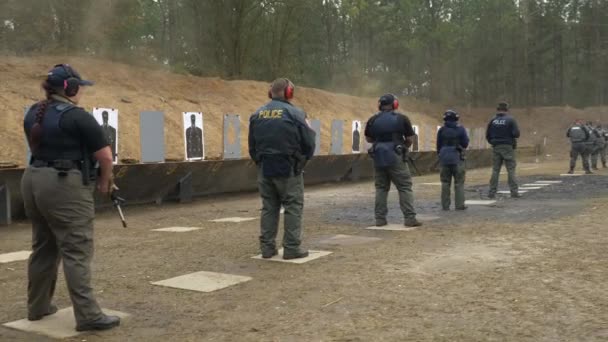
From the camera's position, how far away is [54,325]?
428 centimetres

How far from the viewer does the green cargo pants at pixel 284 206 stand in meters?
6.57

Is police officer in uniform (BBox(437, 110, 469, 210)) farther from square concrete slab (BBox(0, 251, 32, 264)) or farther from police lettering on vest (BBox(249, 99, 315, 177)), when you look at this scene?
square concrete slab (BBox(0, 251, 32, 264))

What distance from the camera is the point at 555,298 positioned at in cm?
A: 475

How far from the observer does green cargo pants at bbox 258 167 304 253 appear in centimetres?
657

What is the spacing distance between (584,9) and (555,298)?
4793cm

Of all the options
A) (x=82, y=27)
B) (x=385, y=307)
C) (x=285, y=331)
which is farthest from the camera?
(x=82, y=27)

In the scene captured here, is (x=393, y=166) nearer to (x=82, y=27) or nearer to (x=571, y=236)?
(x=571, y=236)

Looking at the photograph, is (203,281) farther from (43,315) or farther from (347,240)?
(347,240)

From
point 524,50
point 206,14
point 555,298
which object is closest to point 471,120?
point 524,50

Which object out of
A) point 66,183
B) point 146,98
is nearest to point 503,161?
point 66,183

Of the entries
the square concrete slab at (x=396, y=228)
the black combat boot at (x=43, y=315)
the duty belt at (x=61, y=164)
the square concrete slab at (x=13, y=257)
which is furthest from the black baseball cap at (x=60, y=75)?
the square concrete slab at (x=396, y=228)

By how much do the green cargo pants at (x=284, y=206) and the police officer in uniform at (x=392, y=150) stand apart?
2.38 m

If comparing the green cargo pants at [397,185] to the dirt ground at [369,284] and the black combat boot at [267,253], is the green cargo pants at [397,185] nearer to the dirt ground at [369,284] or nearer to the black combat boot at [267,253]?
the dirt ground at [369,284]

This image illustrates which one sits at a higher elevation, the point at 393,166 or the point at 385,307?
the point at 393,166
